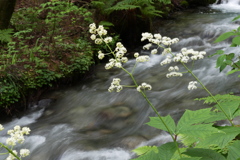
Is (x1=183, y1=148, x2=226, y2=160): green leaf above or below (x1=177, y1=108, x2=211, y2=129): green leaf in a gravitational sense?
below

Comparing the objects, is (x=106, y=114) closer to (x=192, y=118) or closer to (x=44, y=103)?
(x=44, y=103)

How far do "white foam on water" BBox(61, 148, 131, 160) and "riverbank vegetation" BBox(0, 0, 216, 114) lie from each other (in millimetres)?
1654

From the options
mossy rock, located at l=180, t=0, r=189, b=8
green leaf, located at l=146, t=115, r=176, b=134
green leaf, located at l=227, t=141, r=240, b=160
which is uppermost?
green leaf, located at l=146, t=115, r=176, b=134

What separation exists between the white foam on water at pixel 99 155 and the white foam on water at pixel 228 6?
9.08m

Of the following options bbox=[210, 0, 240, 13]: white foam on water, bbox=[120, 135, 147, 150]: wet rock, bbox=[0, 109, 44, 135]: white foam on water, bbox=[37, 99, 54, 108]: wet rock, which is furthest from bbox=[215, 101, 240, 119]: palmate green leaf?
bbox=[210, 0, 240, 13]: white foam on water

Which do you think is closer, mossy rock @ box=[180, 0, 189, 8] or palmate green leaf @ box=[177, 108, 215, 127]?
palmate green leaf @ box=[177, 108, 215, 127]

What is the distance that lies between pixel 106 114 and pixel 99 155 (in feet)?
3.65

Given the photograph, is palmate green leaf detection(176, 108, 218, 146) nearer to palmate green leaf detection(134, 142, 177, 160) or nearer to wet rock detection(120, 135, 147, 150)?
palmate green leaf detection(134, 142, 177, 160)

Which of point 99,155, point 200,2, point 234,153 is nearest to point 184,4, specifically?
point 200,2

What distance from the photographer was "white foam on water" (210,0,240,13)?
11123mm

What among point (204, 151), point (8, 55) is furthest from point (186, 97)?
point (204, 151)

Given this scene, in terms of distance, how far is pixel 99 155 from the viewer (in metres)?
3.68

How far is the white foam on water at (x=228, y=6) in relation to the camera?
11.1 m

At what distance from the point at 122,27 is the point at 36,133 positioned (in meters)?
4.28
